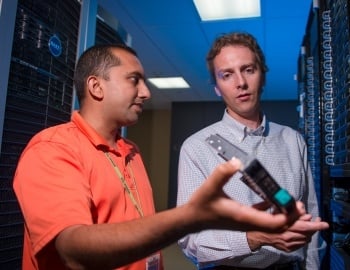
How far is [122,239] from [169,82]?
5.45 metres

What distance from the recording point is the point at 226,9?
320 centimetres

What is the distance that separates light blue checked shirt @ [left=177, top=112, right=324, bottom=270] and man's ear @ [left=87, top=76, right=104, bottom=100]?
1.21 feet

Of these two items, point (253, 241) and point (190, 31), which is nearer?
point (253, 241)

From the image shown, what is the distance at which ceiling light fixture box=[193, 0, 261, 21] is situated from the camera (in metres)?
3.05

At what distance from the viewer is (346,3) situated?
3.34 feet

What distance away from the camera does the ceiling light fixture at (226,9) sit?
3.05 metres

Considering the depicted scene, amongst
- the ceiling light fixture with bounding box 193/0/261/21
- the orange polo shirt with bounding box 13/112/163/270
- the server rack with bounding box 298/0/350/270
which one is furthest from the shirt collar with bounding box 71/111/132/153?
the ceiling light fixture with bounding box 193/0/261/21

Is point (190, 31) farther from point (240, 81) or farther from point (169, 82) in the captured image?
point (240, 81)

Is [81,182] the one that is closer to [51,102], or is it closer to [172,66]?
[51,102]

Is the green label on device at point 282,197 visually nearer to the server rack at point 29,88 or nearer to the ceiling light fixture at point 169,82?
the server rack at point 29,88

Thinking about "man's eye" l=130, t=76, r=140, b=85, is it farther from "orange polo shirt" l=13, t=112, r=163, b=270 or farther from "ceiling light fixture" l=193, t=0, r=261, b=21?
"ceiling light fixture" l=193, t=0, r=261, b=21

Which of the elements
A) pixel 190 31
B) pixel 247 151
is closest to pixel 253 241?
pixel 247 151

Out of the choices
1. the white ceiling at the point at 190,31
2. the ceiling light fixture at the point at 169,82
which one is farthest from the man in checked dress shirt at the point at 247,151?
the ceiling light fixture at the point at 169,82

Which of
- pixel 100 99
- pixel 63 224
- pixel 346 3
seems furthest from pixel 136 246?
pixel 346 3
